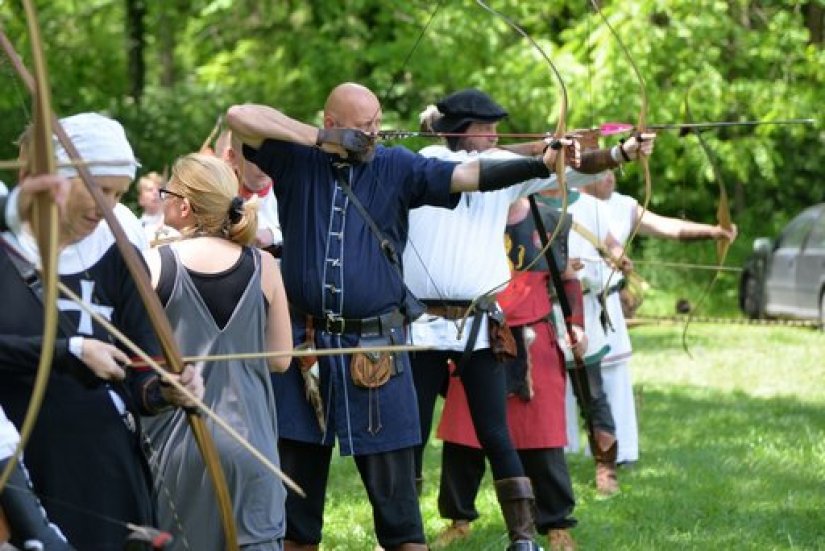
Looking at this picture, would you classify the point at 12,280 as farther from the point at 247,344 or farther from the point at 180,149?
the point at 180,149

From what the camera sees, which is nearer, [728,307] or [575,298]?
[575,298]

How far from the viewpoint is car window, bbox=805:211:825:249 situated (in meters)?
17.7

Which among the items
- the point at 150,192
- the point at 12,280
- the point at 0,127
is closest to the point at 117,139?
the point at 12,280

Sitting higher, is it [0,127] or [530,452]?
[0,127]

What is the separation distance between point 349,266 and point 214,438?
909 mm

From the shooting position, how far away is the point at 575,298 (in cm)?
754

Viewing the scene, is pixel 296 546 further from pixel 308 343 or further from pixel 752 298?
pixel 752 298

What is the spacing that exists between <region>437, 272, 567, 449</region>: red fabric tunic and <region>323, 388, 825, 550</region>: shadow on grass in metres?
0.40

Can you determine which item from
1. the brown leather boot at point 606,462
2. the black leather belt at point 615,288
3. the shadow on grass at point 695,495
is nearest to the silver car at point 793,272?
the shadow on grass at point 695,495

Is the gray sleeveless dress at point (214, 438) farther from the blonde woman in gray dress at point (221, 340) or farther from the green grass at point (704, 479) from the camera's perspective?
the green grass at point (704, 479)

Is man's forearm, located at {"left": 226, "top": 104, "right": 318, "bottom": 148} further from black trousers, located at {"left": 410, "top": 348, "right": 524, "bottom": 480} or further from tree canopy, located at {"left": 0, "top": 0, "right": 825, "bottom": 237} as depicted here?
tree canopy, located at {"left": 0, "top": 0, "right": 825, "bottom": 237}

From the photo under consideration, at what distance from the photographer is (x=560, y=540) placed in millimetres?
6648

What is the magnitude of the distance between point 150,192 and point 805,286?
9.74 m

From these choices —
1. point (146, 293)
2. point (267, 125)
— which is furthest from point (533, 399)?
point (146, 293)
